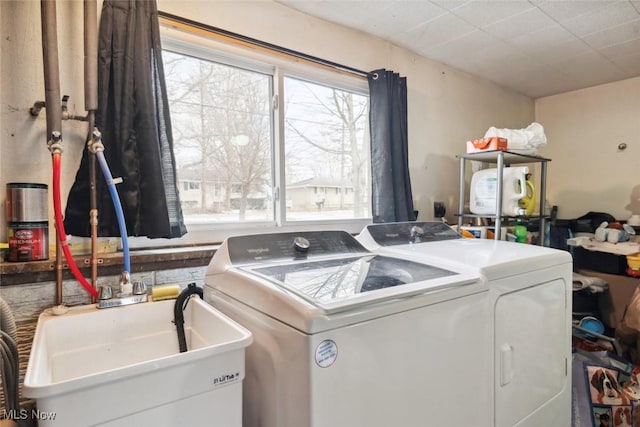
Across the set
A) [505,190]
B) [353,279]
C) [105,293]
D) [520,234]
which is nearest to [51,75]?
[105,293]

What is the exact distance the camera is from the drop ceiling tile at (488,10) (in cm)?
201

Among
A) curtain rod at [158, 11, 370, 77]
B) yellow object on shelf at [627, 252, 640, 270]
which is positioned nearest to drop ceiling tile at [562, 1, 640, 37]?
curtain rod at [158, 11, 370, 77]

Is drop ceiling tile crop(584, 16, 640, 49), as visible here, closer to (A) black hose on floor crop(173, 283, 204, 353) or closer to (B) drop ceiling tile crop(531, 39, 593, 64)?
(B) drop ceiling tile crop(531, 39, 593, 64)

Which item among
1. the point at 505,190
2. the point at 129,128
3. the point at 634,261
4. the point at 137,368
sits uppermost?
the point at 129,128

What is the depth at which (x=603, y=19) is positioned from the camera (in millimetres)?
2215

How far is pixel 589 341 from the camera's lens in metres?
2.39

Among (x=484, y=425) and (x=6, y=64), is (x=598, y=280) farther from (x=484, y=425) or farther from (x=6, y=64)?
(x=6, y=64)

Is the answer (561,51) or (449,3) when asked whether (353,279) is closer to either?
(449,3)

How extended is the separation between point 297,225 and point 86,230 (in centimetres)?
112

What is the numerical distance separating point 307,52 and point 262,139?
2.03ft

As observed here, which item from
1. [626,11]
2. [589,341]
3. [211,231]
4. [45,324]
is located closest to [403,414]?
[45,324]

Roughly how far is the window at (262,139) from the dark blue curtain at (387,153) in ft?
0.54

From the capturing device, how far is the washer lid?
891 mm

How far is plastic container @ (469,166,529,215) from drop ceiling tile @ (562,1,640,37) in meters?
0.97
